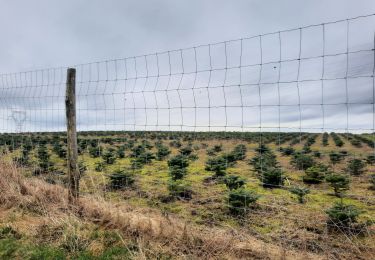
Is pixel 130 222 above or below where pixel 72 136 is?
below

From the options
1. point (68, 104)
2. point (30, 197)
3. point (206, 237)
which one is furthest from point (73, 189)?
point (206, 237)

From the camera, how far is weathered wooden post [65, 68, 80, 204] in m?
5.29

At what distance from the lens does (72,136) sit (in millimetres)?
5359

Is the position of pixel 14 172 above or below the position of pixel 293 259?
above

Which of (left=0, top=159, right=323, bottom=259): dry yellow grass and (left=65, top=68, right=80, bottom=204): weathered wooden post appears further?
(left=65, top=68, right=80, bottom=204): weathered wooden post

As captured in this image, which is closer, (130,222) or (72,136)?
(130,222)

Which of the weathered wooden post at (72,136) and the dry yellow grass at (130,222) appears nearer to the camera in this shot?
the dry yellow grass at (130,222)

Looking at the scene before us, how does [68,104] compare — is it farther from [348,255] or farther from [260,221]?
[348,255]

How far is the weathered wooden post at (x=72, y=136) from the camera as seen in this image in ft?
A: 17.4

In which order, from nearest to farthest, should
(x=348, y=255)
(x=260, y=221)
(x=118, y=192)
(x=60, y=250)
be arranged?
(x=60, y=250), (x=348, y=255), (x=260, y=221), (x=118, y=192)

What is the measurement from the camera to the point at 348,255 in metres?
4.24

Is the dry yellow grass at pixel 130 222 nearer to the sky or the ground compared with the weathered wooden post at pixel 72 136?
nearer to the ground

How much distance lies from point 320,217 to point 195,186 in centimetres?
353

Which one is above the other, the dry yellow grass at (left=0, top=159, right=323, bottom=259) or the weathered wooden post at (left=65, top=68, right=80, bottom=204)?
the weathered wooden post at (left=65, top=68, right=80, bottom=204)
